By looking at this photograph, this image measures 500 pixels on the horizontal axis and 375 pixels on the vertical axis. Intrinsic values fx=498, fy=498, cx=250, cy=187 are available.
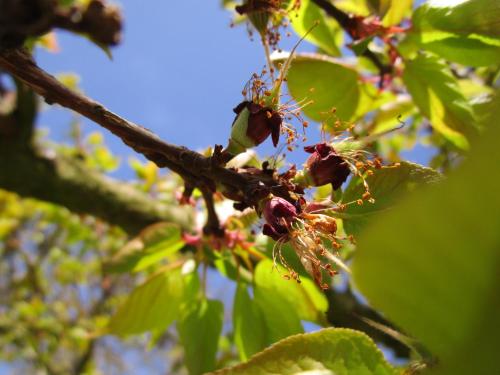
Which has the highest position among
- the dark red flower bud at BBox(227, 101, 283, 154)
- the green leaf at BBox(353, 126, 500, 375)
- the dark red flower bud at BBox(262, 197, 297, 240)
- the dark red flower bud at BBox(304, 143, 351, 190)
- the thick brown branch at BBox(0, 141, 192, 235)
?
the thick brown branch at BBox(0, 141, 192, 235)

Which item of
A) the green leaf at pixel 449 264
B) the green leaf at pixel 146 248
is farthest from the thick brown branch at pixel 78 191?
the green leaf at pixel 449 264

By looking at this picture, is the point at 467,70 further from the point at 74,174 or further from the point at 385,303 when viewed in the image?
the point at 385,303

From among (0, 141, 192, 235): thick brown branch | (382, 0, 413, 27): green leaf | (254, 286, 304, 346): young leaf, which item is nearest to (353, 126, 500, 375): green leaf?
(254, 286, 304, 346): young leaf

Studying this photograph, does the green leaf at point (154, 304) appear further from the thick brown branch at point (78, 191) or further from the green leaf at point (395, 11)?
the green leaf at point (395, 11)

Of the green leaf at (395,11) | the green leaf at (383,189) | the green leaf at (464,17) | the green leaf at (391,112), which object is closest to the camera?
the green leaf at (383,189)

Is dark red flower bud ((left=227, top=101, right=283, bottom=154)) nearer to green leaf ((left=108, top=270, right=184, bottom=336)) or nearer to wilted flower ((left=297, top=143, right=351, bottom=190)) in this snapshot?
wilted flower ((left=297, top=143, right=351, bottom=190))

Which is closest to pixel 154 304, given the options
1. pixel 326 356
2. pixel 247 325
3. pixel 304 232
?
pixel 247 325

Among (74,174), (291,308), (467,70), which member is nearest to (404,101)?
(467,70)
